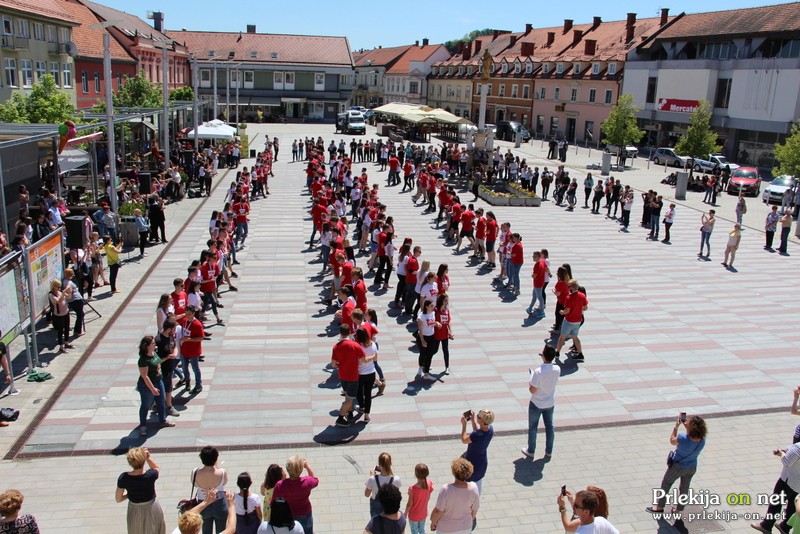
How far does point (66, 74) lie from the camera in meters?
44.1

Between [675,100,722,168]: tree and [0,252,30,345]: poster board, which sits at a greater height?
[675,100,722,168]: tree

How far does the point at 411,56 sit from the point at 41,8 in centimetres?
5661

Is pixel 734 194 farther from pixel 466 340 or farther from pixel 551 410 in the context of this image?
pixel 551 410

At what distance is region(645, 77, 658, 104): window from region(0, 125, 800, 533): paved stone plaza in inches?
1553

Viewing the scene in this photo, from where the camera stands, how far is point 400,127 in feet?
199

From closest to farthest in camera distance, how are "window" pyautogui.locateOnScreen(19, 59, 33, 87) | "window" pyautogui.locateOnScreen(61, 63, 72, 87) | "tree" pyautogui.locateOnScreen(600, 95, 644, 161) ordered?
"window" pyautogui.locateOnScreen(19, 59, 33, 87), "window" pyautogui.locateOnScreen(61, 63, 72, 87), "tree" pyautogui.locateOnScreen(600, 95, 644, 161)

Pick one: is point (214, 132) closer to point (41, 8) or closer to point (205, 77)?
point (41, 8)

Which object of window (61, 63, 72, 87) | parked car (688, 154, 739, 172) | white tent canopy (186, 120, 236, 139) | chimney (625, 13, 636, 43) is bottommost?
parked car (688, 154, 739, 172)

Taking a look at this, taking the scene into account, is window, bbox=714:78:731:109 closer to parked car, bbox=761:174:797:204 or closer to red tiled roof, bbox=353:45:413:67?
parked car, bbox=761:174:797:204

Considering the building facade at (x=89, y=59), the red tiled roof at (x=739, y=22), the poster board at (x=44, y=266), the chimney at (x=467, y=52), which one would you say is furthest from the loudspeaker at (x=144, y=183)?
the chimney at (x=467, y=52)

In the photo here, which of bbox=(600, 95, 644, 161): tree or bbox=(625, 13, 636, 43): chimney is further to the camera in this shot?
bbox=(625, 13, 636, 43): chimney

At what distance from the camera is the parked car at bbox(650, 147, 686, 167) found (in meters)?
45.4

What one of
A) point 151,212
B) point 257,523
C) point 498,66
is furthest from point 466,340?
point 498,66

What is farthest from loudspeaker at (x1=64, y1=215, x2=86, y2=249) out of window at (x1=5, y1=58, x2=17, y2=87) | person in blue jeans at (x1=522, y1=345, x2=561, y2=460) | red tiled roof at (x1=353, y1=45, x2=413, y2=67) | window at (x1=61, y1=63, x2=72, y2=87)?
red tiled roof at (x1=353, y1=45, x2=413, y2=67)
